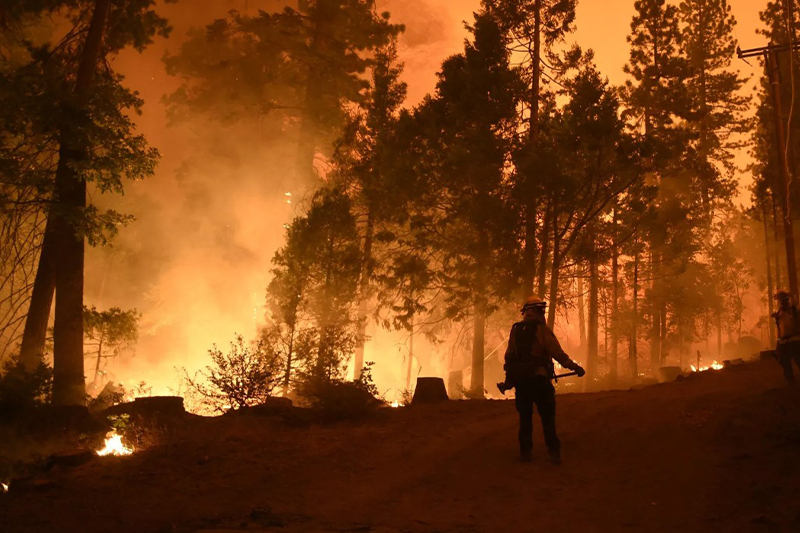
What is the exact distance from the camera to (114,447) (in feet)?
29.5

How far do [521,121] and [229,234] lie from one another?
29.0 meters

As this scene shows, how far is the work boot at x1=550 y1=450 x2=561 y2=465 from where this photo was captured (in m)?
7.41

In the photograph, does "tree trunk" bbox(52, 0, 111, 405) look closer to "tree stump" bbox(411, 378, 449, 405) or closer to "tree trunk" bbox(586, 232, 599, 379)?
"tree stump" bbox(411, 378, 449, 405)

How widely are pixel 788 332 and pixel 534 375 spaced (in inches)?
248

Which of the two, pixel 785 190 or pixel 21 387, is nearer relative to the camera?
pixel 21 387

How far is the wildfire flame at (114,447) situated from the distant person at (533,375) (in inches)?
233

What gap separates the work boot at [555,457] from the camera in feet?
24.3

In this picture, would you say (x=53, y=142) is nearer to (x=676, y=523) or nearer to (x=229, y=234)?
(x=676, y=523)

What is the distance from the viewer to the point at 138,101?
12.5 meters

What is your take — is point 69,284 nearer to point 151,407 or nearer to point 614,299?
Answer: point 151,407

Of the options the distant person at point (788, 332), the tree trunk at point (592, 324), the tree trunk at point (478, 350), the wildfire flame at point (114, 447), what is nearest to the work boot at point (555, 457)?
the distant person at point (788, 332)

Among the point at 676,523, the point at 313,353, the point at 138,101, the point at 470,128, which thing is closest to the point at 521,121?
the point at 470,128

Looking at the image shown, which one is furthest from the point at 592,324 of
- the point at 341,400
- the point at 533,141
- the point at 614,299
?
the point at 341,400

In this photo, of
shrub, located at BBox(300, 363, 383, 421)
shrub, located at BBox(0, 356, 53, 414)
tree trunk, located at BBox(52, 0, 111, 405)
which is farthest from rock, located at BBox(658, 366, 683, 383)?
shrub, located at BBox(0, 356, 53, 414)
